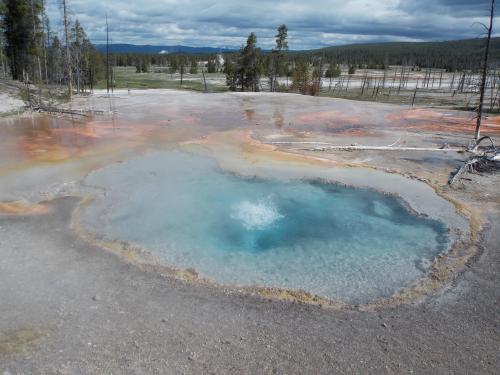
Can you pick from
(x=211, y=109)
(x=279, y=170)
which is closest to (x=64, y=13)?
(x=211, y=109)

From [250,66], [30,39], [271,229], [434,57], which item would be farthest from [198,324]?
[434,57]

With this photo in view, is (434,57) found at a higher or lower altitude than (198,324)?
higher

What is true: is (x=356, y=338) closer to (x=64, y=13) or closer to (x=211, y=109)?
(x=211, y=109)

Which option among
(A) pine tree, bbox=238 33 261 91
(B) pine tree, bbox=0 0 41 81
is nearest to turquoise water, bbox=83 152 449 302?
(B) pine tree, bbox=0 0 41 81

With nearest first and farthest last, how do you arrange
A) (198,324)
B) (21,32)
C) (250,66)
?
(198,324) → (21,32) → (250,66)

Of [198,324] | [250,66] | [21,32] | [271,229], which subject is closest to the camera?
[198,324]

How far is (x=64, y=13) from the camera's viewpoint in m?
31.5

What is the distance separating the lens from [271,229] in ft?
34.6

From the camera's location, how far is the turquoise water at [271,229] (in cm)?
820

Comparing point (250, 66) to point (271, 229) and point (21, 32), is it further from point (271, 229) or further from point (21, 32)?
point (271, 229)

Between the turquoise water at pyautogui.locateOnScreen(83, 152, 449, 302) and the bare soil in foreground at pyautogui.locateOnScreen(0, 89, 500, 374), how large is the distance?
0.79 metres

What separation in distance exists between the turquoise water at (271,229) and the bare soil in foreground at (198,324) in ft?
2.61

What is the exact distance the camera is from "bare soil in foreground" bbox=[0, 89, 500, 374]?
5.59 metres

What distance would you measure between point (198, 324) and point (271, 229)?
4.44m
